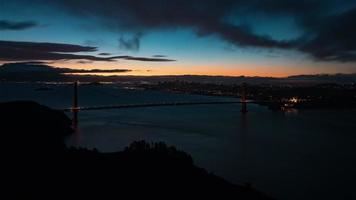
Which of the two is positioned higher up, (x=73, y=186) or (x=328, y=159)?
(x=73, y=186)

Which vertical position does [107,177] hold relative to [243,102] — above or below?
above

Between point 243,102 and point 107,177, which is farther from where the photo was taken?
point 243,102

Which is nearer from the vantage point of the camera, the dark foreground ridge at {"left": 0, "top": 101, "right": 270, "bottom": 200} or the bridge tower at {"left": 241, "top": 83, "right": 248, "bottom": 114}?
the dark foreground ridge at {"left": 0, "top": 101, "right": 270, "bottom": 200}

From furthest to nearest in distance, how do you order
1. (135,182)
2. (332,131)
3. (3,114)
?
(332,131) < (3,114) < (135,182)

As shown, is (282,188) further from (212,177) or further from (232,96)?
(232,96)

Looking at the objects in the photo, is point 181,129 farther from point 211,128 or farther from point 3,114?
point 3,114

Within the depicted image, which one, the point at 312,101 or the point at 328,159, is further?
the point at 312,101

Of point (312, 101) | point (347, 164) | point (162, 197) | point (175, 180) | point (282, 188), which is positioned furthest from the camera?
point (312, 101)

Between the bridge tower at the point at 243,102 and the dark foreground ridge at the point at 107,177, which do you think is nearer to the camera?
the dark foreground ridge at the point at 107,177

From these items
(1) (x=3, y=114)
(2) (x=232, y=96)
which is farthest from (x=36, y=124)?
(2) (x=232, y=96)
